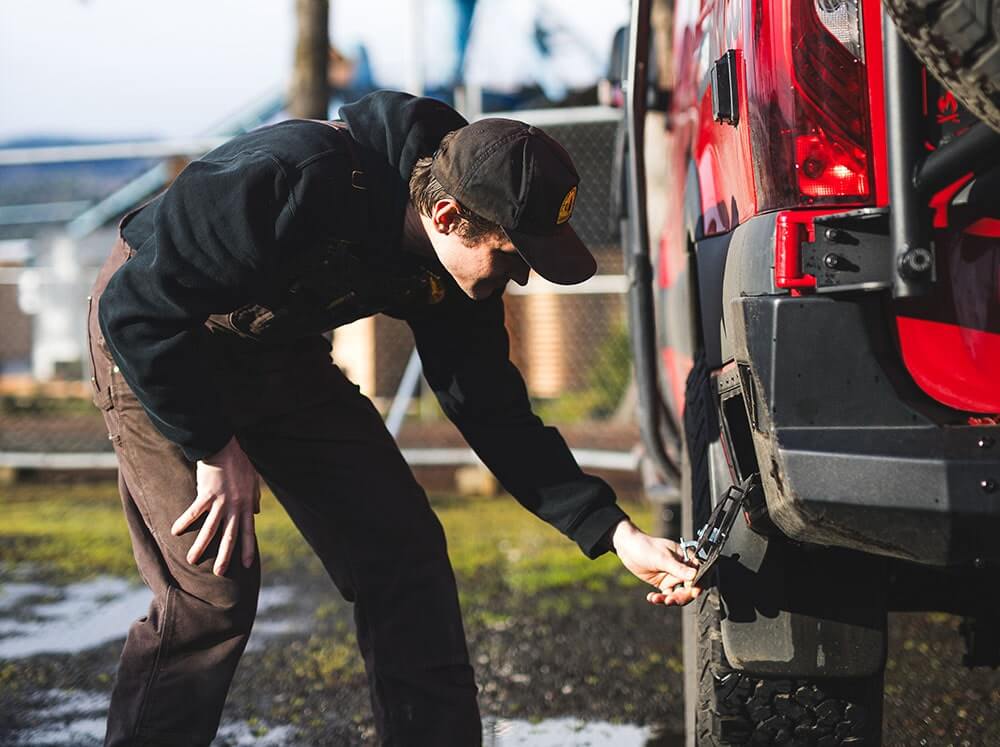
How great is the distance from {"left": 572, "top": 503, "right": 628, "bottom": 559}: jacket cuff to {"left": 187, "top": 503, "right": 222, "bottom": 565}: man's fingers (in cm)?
77

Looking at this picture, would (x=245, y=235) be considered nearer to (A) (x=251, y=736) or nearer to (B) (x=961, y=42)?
(B) (x=961, y=42)

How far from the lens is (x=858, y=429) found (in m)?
2.01

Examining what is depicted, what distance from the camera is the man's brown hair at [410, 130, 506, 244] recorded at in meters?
2.37

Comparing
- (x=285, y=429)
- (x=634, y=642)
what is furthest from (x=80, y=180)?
(x=285, y=429)

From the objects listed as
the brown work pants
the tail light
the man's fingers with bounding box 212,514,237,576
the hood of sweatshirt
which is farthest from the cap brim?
the man's fingers with bounding box 212,514,237,576

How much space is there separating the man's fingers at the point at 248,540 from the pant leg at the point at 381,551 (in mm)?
250

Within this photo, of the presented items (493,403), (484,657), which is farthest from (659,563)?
(484,657)

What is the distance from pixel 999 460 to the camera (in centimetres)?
196

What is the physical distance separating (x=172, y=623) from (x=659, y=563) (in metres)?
1.00

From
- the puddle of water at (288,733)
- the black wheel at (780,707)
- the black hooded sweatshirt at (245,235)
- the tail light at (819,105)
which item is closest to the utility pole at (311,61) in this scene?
the puddle of water at (288,733)

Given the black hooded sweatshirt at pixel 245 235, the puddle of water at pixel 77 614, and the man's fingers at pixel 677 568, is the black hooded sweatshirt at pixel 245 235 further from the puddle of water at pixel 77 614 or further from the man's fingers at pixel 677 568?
the puddle of water at pixel 77 614

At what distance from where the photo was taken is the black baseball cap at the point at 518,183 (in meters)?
2.29

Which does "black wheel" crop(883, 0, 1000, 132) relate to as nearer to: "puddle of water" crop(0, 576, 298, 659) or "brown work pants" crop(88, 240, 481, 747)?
"brown work pants" crop(88, 240, 481, 747)

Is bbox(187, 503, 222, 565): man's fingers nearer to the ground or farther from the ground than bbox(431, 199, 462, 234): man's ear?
nearer to the ground
